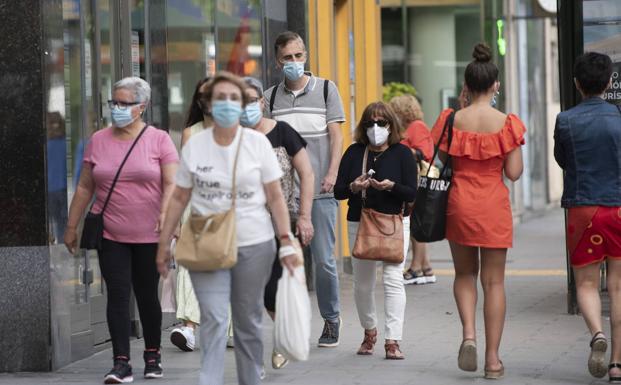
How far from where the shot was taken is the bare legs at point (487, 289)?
898 centimetres

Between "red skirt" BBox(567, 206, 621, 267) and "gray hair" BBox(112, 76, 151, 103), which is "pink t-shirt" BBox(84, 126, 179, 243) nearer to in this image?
"gray hair" BBox(112, 76, 151, 103)

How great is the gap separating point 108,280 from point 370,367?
5.55 ft

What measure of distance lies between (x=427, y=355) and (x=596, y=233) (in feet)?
5.69

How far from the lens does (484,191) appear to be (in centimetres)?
894

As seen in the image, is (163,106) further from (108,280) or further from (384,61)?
(384,61)

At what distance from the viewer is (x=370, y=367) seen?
31.6 ft

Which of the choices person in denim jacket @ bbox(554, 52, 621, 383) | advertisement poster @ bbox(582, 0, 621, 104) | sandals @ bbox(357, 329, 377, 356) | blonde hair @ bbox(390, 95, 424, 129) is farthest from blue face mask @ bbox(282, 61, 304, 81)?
blonde hair @ bbox(390, 95, 424, 129)

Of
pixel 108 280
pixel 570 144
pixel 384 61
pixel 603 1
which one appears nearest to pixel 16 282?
pixel 108 280

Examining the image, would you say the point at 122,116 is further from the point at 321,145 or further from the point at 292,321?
the point at 292,321

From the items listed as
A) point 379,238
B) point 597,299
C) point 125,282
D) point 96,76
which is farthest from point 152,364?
point 597,299

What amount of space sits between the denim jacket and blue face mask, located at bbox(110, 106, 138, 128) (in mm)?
2465

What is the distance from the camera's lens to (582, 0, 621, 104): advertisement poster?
1168 cm

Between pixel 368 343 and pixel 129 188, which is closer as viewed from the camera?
pixel 129 188

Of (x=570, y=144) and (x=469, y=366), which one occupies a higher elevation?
(x=570, y=144)
